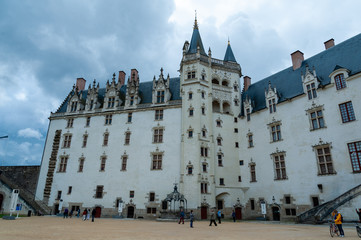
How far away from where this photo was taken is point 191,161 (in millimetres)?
29797

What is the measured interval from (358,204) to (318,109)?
10289mm

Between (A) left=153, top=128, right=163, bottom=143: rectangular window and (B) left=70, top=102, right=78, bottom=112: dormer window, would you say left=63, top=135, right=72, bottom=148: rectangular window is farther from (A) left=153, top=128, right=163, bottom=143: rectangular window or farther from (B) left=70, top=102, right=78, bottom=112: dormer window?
(A) left=153, top=128, right=163, bottom=143: rectangular window

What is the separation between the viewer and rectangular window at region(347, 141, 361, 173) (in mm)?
21875

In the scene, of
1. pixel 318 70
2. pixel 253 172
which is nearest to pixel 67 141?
pixel 253 172

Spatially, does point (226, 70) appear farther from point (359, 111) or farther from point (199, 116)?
point (359, 111)

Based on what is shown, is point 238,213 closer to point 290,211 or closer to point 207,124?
point 290,211

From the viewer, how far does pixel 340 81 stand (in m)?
→ 24.7

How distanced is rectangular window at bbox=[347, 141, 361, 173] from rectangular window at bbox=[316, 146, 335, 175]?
193cm

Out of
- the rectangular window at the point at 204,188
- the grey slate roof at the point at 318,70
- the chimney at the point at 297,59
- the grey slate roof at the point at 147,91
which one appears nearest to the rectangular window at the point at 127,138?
the grey slate roof at the point at 147,91

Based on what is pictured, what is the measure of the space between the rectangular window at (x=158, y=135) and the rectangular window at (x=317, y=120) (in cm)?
1801

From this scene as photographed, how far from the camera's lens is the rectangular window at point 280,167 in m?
27.9

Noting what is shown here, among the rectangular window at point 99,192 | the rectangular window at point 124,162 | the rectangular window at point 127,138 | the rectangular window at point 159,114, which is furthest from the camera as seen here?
the rectangular window at point 159,114

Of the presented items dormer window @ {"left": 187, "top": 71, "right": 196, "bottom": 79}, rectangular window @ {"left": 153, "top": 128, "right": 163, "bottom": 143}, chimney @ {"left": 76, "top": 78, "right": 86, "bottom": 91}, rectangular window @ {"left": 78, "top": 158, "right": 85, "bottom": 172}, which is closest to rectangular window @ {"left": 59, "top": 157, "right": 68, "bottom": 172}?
rectangular window @ {"left": 78, "top": 158, "right": 85, "bottom": 172}

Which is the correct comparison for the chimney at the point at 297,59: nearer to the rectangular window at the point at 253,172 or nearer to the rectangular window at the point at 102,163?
the rectangular window at the point at 253,172
